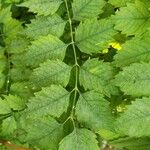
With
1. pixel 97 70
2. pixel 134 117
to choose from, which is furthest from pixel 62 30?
pixel 134 117

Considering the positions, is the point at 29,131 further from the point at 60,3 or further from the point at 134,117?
the point at 60,3

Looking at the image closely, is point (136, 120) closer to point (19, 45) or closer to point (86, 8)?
point (86, 8)

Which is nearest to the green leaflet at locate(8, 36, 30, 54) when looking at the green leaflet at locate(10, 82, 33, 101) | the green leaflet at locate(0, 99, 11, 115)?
the green leaflet at locate(10, 82, 33, 101)

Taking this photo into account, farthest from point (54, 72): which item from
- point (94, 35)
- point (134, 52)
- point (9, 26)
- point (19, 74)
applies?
point (9, 26)

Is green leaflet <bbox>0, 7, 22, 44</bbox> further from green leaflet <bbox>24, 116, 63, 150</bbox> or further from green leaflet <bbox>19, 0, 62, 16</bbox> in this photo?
green leaflet <bbox>24, 116, 63, 150</bbox>

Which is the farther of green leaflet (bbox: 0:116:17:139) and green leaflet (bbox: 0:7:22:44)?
green leaflet (bbox: 0:7:22:44)
